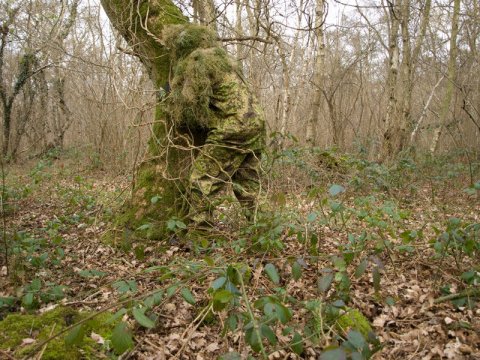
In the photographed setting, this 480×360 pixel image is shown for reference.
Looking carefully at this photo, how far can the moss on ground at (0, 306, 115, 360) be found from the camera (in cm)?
228

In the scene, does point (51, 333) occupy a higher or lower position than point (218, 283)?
lower

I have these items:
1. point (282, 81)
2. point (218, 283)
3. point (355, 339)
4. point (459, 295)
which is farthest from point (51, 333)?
point (282, 81)

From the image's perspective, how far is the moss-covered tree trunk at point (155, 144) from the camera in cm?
474

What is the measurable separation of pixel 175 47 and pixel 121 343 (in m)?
3.99

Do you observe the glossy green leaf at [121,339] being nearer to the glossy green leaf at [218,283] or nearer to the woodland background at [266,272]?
the woodland background at [266,272]

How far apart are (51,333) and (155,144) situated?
3.06 metres

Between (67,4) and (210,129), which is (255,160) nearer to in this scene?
(210,129)

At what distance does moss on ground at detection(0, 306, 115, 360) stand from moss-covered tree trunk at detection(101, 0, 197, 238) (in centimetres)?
197

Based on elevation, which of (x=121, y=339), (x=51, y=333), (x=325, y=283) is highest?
(x=325, y=283)

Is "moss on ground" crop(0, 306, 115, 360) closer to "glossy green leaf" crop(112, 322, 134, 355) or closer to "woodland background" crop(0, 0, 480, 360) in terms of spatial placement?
"woodland background" crop(0, 0, 480, 360)

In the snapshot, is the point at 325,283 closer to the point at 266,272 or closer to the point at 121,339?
the point at 266,272

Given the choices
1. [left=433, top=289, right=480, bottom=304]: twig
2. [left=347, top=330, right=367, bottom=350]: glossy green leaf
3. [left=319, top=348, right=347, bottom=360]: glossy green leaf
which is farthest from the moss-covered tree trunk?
[left=319, top=348, right=347, bottom=360]: glossy green leaf

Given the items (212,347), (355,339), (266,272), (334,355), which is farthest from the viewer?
(212,347)

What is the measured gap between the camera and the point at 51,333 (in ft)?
7.59
